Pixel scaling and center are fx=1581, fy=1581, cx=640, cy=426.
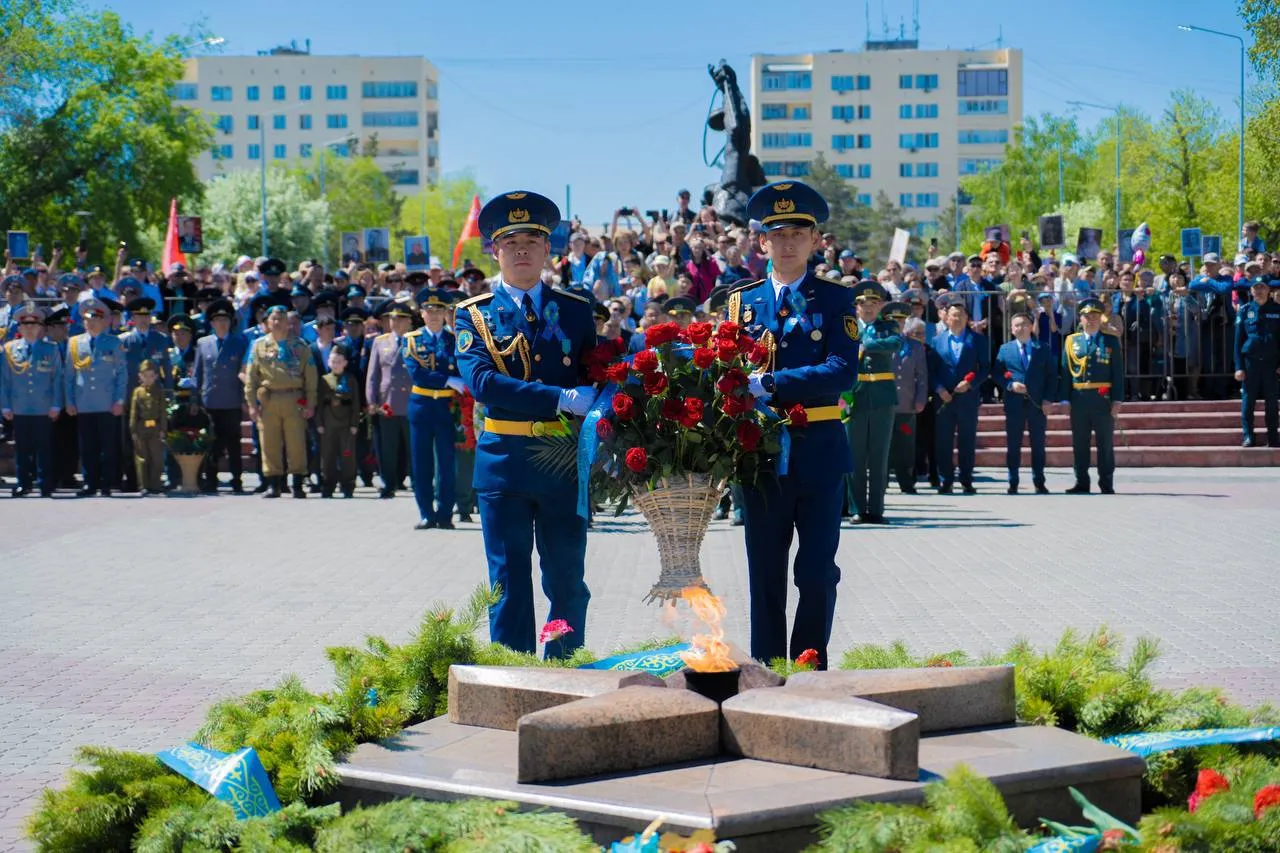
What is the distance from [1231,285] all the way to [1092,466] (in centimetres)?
394

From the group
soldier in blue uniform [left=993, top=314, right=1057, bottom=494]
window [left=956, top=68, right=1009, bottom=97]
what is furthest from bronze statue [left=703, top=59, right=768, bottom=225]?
→ window [left=956, top=68, right=1009, bottom=97]

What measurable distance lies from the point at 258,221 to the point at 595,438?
7640cm

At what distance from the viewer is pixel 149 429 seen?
19797mm

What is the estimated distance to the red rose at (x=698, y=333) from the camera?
5.86m

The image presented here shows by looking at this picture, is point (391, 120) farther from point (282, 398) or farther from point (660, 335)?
point (660, 335)

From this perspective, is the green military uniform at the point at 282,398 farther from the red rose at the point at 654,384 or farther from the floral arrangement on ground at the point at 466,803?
the red rose at the point at 654,384

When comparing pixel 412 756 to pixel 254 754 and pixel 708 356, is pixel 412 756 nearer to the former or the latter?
pixel 254 754

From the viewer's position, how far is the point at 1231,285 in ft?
77.6

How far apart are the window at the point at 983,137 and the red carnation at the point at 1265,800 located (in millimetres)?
133984

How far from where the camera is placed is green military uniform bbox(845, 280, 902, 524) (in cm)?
1542

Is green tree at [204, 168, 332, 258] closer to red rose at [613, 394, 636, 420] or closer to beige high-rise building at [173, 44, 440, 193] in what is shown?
beige high-rise building at [173, 44, 440, 193]

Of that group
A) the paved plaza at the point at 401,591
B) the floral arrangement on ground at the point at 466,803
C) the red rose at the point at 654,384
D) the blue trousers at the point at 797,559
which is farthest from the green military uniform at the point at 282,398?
the red rose at the point at 654,384

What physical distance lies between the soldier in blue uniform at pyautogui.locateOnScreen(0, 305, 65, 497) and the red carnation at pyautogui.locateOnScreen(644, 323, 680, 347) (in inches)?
618

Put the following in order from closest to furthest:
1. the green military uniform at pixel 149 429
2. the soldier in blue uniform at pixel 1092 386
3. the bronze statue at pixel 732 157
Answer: the soldier in blue uniform at pixel 1092 386
the green military uniform at pixel 149 429
the bronze statue at pixel 732 157
